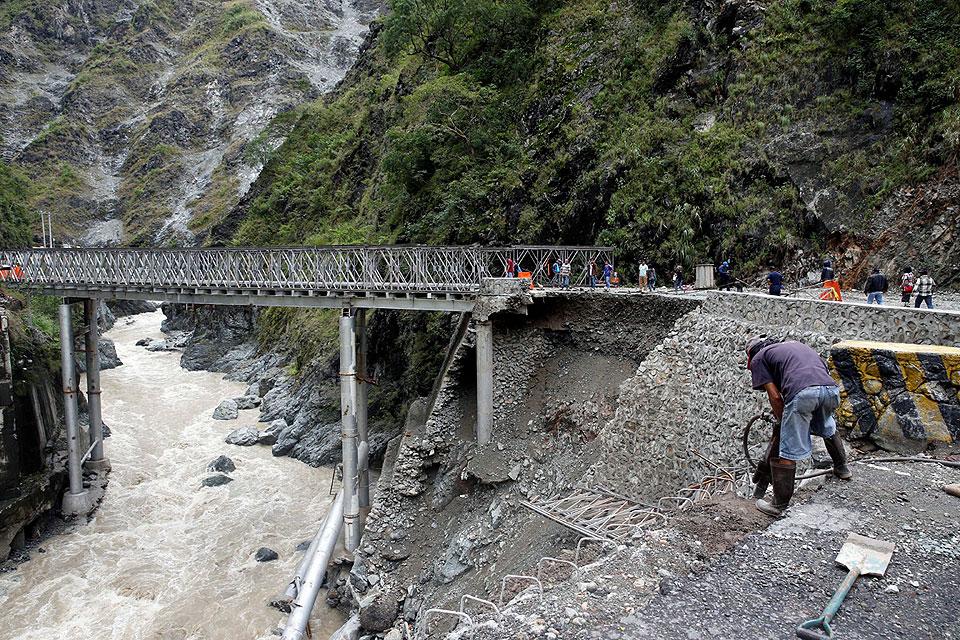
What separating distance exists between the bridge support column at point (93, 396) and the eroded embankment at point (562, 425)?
45.8ft

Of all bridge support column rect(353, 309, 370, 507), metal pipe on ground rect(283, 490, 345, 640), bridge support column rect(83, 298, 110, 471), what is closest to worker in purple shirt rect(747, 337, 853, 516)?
metal pipe on ground rect(283, 490, 345, 640)

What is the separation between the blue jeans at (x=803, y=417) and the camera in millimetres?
4602

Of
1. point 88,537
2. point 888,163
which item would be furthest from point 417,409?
point 888,163

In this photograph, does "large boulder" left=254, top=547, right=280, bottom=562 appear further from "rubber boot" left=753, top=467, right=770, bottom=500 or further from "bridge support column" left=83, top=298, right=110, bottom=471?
"rubber boot" left=753, top=467, right=770, bottom=500

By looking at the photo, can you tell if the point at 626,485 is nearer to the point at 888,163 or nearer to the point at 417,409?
the point at 417,409

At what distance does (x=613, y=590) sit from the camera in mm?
4090

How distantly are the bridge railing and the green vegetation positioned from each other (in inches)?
988

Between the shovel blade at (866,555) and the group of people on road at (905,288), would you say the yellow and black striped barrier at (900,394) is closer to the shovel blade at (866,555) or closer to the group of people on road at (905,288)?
the shovel blade at (866,555)

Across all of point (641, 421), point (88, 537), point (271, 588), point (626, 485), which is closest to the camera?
point (626, 485)

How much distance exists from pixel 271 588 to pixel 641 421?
1093 centimetres

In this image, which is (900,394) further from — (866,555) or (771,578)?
(771,578)

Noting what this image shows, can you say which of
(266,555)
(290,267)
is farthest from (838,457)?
(266,555)

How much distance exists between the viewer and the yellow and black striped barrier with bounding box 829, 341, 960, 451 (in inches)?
227

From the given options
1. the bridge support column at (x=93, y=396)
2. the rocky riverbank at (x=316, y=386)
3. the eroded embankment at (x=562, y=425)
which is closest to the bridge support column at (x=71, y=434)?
the bridge support column at (x=93, y=396)
